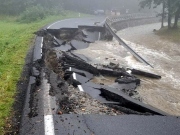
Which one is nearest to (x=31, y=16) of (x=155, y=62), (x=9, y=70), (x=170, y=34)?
(x=170, y=34)

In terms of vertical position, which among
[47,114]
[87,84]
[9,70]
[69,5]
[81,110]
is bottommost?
[87,84]

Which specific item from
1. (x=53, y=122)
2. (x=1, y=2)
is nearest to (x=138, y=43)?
(x=53, y=122)

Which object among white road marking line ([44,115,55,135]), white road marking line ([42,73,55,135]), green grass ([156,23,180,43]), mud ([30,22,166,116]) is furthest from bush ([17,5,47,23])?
white road marking line ([44,115,55,135])

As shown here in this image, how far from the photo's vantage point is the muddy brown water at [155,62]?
8.30 meters

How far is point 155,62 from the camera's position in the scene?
14156mm

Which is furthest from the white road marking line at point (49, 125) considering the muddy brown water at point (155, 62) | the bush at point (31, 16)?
the bush at point (31, 16)

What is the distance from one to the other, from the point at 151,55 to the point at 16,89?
11.5 metres

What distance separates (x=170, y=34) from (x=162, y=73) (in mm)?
13894

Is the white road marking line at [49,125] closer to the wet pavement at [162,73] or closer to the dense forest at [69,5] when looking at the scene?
the wet pavement at [162,73]

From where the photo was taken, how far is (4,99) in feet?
18.8

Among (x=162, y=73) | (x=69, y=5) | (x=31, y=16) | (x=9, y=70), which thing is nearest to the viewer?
(x=9, y=70)

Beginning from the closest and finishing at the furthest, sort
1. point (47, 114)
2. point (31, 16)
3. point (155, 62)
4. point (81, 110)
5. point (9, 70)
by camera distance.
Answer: point (47, 114)
point (81, 110)
point (9, 70)
point (155, 62)
point (31, 16)

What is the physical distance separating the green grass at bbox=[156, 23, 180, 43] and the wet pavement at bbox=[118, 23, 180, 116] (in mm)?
1361

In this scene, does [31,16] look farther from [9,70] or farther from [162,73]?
[9,70]
